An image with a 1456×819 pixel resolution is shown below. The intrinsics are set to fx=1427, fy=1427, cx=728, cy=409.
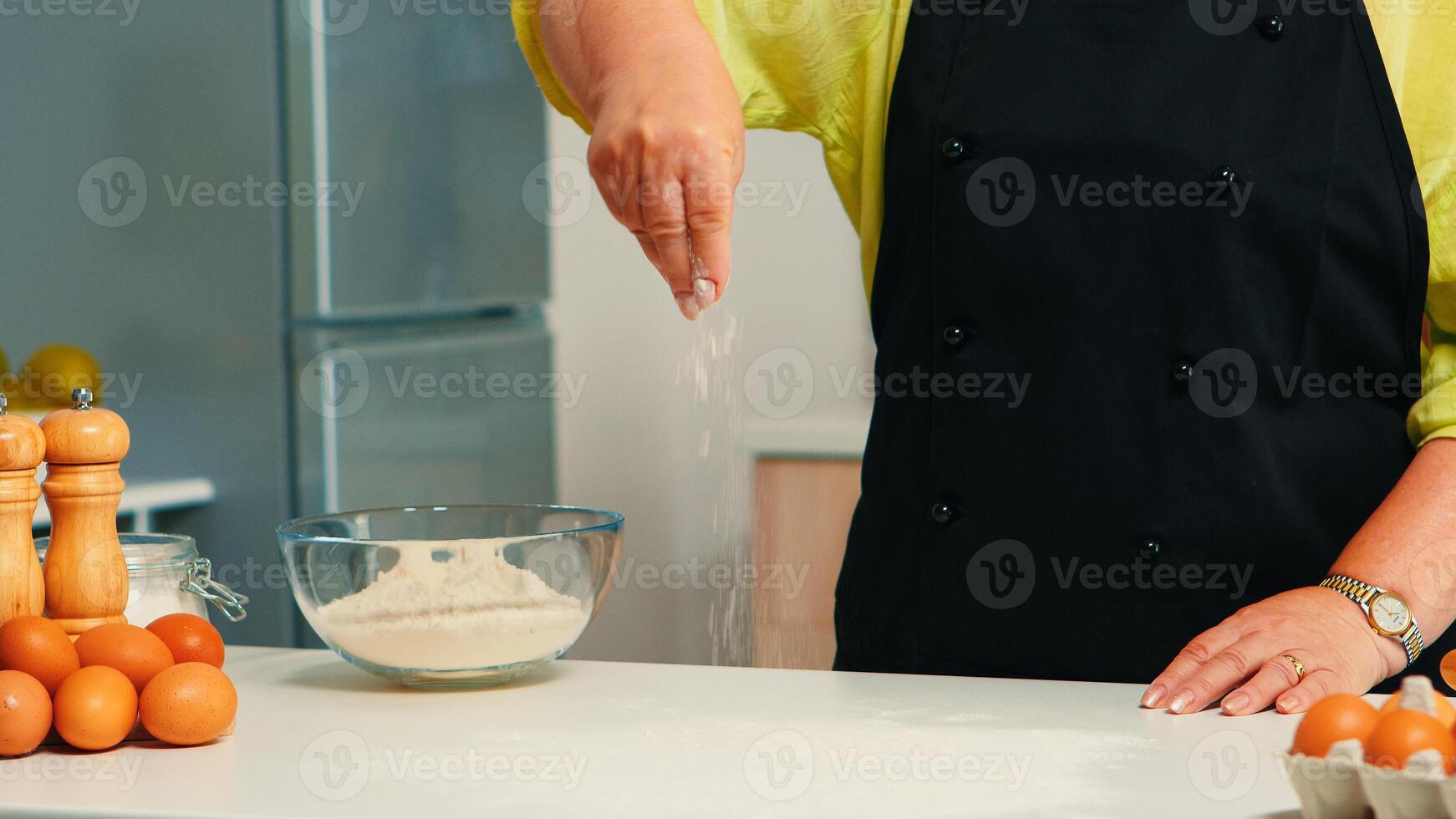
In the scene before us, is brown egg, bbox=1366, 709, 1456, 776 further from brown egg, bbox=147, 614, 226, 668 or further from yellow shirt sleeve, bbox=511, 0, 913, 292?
yellow shirt sleeve, bbox=511, 0, 913, 292

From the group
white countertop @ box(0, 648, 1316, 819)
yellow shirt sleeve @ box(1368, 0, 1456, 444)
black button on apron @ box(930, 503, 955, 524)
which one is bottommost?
white countertop @ box(0, 648, 1316, 819)

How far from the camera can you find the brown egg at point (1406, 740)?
1.70 ft

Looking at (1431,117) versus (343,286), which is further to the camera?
(343,286)

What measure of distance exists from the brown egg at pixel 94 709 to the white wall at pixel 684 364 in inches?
67.5

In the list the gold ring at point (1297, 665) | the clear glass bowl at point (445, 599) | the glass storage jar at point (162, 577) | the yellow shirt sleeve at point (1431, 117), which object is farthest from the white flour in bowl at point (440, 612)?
the yellow shirt sleeve at point (1431, 117)

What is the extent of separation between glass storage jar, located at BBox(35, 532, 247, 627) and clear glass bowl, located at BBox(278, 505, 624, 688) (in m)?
0.07

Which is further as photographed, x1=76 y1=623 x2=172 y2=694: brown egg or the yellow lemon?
the yellow lemon

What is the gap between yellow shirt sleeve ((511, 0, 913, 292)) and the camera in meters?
1.08

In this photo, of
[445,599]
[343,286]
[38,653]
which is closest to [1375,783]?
[445,599]

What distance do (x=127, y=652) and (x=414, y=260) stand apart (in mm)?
1314

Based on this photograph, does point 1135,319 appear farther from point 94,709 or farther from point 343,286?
point 343,286

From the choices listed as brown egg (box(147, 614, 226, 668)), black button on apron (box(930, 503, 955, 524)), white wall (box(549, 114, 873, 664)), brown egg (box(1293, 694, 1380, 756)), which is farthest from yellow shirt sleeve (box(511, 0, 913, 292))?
white wall (box(549, 114, 873, 664))

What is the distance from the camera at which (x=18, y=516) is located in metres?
0.79

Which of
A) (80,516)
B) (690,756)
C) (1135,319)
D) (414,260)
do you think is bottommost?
(690,756)
